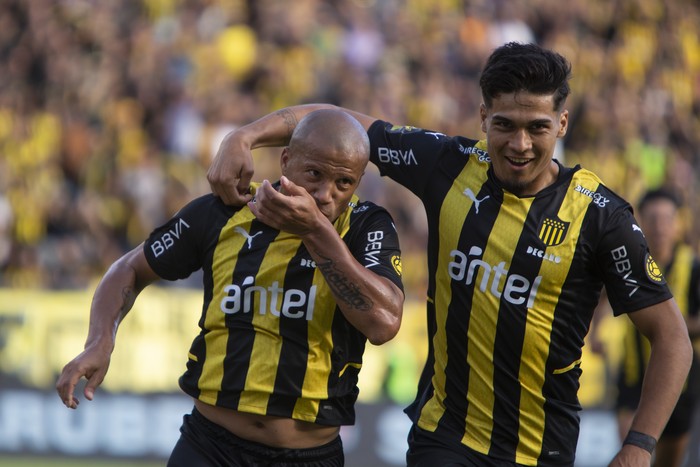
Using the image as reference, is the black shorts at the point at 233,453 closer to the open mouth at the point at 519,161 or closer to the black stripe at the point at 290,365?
the black stripe at the point at 290,365

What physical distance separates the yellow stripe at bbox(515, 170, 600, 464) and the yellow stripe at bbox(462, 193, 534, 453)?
13cm

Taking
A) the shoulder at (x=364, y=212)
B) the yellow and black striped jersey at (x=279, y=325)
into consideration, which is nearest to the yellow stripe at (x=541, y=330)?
the yellow and black striped jersey at (x=279, y=325)

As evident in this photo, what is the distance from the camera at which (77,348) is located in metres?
9.86

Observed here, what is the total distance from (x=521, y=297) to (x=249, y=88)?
34.2 feet

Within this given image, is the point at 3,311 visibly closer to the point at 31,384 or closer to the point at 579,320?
the point at 31,384

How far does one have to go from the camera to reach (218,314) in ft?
14.5

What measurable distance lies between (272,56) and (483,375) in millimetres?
10615

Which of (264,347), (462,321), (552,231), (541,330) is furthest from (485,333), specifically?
(264,347)

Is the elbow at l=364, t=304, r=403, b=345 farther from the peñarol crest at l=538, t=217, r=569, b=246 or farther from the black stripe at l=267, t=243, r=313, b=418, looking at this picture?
the peñarol crest at l=538, t=217, r=569, b=246

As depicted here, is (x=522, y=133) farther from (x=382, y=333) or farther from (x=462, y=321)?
(x=382, y=333)

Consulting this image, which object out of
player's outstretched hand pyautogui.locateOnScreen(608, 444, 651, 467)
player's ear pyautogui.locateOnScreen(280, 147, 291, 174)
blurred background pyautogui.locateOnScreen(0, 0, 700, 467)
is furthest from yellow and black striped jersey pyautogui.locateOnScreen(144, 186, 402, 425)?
blurred background pyautogui.locateOnScreen(0, 0, 700, 467)

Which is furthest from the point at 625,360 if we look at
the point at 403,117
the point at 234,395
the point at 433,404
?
the point at 403,117

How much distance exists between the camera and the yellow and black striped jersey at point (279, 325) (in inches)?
169

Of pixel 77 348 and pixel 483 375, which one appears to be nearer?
pixel 483 375
